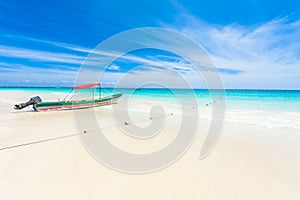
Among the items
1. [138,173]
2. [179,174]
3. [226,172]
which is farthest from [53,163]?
[226,172]

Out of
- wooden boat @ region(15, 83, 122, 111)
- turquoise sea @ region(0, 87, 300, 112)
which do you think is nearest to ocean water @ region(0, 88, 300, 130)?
turquoise sea @ region(0, 87, 300, 112)

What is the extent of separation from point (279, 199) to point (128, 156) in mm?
3214

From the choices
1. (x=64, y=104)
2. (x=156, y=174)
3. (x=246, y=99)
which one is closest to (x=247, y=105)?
(x=246, y=99)

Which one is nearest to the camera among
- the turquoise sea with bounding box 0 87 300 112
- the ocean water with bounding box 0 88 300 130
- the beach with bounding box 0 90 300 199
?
the beach with bounding box 0 90 300 199

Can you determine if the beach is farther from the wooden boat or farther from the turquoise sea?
the turquoise sea

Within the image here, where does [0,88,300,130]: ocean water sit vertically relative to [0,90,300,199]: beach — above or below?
above

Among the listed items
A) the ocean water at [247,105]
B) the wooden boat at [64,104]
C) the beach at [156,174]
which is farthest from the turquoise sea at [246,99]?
the beach at [156,174]

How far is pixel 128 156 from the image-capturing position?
14.9 feet

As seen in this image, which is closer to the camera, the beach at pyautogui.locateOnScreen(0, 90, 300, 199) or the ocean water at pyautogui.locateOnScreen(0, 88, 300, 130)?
the beach at pyautogui.locateOnScreen(0, 90, 300, 199)

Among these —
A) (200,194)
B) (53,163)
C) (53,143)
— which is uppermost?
(53,143)

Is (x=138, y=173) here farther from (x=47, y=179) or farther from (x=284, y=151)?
(x=284, y=151)

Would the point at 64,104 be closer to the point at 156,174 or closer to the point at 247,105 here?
the point at 156,174

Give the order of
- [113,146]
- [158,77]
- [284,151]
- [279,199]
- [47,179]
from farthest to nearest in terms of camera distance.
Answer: [158,77] → [113,146] → [284,151] → [47,179] → [279,199]

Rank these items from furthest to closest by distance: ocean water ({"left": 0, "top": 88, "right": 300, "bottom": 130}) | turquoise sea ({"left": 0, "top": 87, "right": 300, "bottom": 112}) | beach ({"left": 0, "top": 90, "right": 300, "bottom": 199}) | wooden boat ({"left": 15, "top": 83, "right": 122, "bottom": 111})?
turquoise sea ({"left": 0, "top": 87, "right": 300, "bottom": 112}), wooden boat ({"left": 15, "top": 83, "right": 122, "bottom": 111}), ocean water ({"left": 0, "top": 88, "right": 300, "bottom": 130}), beach ({"left": 0, "top": 90, "right": 300, "bottom": 199})
